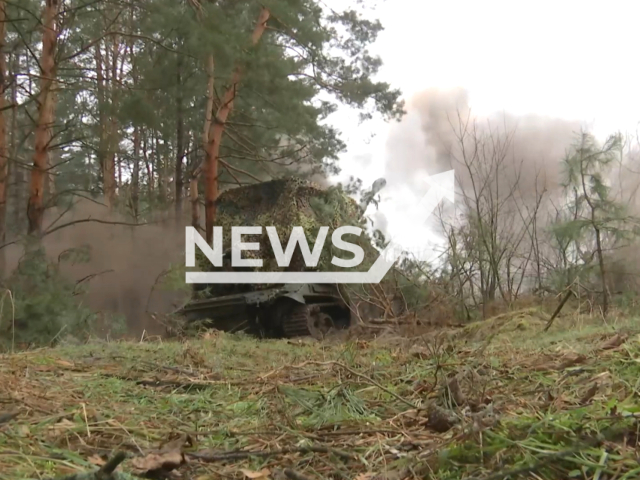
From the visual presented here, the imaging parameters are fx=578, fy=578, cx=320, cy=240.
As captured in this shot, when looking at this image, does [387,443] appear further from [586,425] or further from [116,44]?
[116,44]

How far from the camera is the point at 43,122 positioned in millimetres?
7930

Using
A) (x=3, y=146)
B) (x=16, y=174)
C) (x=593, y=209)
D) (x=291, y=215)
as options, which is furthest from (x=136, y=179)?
(x=593, y=209)

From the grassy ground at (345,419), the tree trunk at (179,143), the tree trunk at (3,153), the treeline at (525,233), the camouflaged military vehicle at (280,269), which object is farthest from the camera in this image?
the tree trunk at (179,143)

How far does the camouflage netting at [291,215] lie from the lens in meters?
8.09

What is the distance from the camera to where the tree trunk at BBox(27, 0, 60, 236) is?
7.74m

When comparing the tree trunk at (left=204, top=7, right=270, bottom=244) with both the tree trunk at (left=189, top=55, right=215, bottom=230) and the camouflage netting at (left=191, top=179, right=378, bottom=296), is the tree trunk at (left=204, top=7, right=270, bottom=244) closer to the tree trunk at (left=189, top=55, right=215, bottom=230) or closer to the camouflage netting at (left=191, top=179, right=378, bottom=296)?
the tree trunk at (left=189, top=55, right=215, bottom=230)

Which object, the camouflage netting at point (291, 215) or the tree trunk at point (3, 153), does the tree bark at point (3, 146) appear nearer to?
the tree trunk at point (3, 153)

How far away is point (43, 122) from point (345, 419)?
7.64 metres

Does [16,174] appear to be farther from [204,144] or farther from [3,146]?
[204,144]

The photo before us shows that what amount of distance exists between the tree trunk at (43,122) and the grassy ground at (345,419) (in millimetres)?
5833

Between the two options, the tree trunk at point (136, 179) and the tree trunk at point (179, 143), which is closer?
the tree trunk at point (179, 143)

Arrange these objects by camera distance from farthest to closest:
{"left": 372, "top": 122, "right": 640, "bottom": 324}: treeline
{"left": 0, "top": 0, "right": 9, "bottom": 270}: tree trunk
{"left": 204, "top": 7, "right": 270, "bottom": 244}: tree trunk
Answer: {"left": 204, "top": 7, "right": 270, "bottom": 244}: tree trunk, {"left": 0, "top": 0, "right": 9, "bottom": 270}: tree trunk, {"left": 372, "top": 122, "right": 640, "bottom": 324}: treeline

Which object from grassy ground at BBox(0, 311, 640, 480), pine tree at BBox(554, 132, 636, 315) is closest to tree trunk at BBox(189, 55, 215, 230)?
pine tree at BBox(554, 132, 636, 315)

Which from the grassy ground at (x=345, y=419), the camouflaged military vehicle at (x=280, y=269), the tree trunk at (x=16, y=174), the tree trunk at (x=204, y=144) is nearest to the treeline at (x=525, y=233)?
the camouflaged military vehicle at (x=280, y=269)
